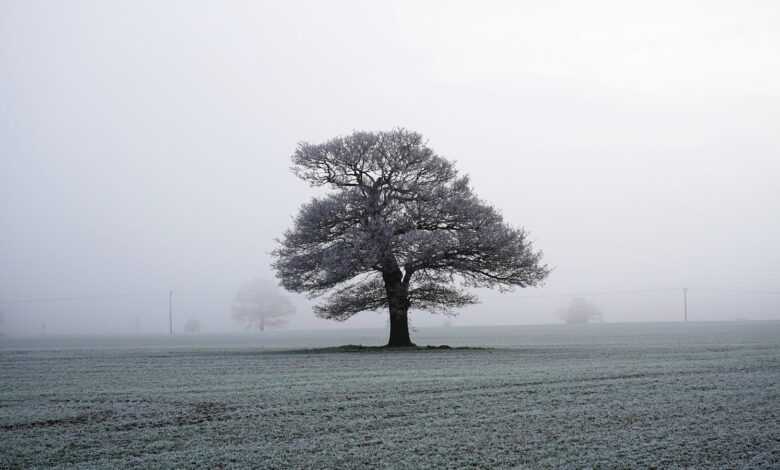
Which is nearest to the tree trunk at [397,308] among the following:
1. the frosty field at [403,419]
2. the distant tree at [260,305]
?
the frosty field at [403,419]

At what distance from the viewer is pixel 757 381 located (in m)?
16.3

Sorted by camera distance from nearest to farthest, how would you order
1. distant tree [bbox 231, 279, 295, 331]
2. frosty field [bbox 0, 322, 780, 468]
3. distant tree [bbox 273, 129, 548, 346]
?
frosty field [bbox 0, 322, 780, 468], distant tree [bbox 273, 129, 548, 346], distant tree [bbox 231, 279, 295, 331]

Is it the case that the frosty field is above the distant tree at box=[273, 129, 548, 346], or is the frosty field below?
below

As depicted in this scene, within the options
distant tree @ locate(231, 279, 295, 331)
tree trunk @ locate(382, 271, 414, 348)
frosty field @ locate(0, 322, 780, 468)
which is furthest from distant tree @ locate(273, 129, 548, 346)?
distant tree @ locate(231, 279, 295, 331)

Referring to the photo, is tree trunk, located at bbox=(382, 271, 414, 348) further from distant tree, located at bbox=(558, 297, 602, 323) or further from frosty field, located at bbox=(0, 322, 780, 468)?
distant tree, located at bbox=(558, 297, 602, 323)

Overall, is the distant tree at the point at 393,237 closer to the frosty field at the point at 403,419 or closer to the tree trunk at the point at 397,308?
the tree trunk at the point at 397,308

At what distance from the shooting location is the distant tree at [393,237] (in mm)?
33875

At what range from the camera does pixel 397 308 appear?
36.4m

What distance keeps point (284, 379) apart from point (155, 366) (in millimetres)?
8818

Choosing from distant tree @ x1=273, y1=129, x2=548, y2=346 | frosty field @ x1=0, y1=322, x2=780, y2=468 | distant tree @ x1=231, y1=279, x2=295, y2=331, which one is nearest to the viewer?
frosty field @ x1=0, y1=322, x2=780, y2=468

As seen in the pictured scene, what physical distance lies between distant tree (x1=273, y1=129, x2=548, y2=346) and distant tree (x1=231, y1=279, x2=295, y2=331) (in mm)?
104162

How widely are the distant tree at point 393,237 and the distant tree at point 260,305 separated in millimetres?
104162

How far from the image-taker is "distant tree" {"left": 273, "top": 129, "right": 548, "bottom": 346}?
111ft

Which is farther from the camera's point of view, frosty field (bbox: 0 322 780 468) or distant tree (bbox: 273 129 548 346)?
distant tree (bbox: 273 129 548 346)
